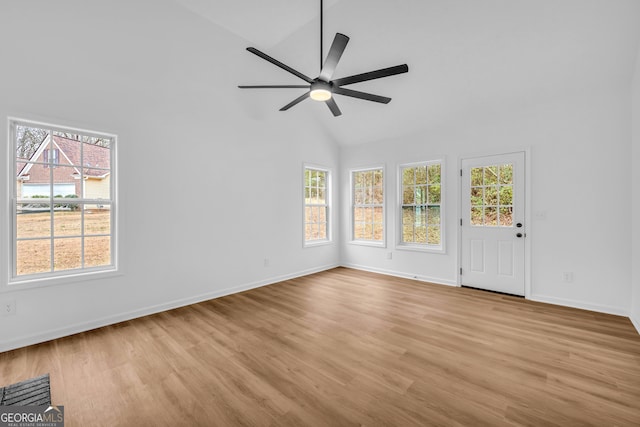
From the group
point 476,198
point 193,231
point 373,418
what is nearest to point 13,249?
point 193,231

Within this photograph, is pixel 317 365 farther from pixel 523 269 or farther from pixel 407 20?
pixel 407 20

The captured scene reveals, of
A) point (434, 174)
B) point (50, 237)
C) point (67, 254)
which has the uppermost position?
point (434, 174)

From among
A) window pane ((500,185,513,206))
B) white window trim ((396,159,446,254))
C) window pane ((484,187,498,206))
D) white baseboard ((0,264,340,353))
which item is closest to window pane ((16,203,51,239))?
white baseboard ((0,264,340,353))

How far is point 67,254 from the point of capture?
2.98 metres

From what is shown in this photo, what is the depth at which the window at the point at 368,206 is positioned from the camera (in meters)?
5.67

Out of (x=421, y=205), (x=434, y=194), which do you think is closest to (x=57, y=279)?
(x=421, y=205)

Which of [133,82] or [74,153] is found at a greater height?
[133,82]

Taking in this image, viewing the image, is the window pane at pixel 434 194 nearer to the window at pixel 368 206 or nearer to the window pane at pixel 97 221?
the window at pixel 368 206

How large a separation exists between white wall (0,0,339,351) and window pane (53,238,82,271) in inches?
9.9

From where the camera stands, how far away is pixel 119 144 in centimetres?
318

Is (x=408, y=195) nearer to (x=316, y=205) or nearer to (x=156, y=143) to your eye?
(x=316, y=205)

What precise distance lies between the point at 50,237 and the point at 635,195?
255 inches

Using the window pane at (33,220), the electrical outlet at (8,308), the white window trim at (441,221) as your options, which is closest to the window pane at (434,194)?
the white window trim at (441,221)

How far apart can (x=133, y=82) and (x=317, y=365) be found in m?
3.74
